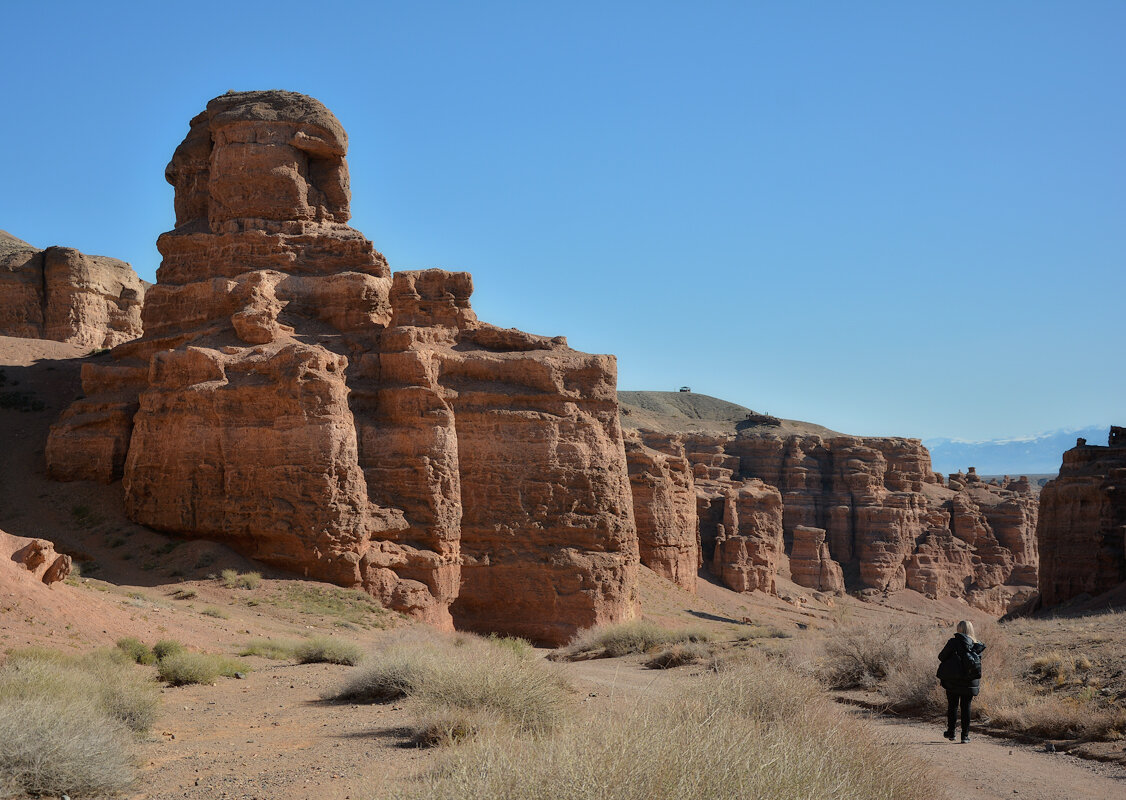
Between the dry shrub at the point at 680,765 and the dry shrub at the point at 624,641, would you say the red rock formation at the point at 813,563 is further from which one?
the dry shrub at the point at 680,765

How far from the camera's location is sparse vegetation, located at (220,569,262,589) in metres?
22.4

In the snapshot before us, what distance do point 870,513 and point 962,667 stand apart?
61537 millimetres

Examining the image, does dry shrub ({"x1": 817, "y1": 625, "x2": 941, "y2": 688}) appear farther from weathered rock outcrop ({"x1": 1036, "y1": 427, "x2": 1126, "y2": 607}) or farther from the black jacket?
weathered rock outcrop ({"x1": 1036, "y1": 427, "x2": 1126, "y2": 607})

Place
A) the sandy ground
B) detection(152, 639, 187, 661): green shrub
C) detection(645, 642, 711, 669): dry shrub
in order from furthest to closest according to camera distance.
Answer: detection(645, 642, 711, 669): dry shrub < detection(152, 639, 187, 661): green shrub < the sandy ground

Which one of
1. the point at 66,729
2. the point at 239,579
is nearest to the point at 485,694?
the point at 66,729

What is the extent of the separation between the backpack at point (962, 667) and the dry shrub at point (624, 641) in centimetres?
1058

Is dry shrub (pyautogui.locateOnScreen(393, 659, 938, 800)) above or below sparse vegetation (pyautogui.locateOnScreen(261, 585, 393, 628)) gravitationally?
above

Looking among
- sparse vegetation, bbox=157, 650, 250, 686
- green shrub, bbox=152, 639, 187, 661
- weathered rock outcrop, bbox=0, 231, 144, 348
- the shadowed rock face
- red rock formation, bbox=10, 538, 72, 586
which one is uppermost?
weathered rock outcrop, bbox=0, 231, 144, 348

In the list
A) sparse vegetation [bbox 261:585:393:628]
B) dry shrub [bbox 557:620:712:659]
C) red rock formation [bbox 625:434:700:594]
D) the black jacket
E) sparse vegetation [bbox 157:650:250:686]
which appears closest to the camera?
the black jacket

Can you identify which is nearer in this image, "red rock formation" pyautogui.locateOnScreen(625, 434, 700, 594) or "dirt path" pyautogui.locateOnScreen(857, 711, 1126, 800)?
"dirt path" pyautogui.locateOnScreen(857, 711, 1126, 800)

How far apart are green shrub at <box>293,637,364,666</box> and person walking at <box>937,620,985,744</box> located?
370 inches

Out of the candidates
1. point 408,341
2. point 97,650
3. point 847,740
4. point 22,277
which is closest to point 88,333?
point 22,277

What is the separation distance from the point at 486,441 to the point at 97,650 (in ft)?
45.4

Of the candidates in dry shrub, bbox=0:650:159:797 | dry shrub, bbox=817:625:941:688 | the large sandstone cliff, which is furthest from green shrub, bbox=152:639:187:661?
the large sandstone cliff
